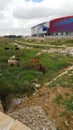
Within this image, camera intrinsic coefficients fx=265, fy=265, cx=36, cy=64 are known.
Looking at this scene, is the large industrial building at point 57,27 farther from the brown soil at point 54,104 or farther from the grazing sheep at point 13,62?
the brown soil at point 54,104

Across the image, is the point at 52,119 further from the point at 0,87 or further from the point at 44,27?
the point at 44,27

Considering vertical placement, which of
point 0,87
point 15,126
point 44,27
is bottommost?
point 44,27

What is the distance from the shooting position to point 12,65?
40.9m

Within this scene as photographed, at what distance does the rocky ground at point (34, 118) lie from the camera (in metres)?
20.6

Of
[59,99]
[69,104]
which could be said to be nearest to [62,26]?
[59,99]

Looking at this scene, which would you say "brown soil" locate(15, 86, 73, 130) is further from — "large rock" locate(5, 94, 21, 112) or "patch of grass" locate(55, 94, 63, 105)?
"large rock" locate(5, 94, 21, 112)

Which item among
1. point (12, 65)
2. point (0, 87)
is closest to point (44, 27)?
point (12, 65)

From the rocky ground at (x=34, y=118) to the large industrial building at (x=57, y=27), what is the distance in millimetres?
94812

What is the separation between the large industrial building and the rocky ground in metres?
94.8

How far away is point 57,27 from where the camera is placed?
12631 cm

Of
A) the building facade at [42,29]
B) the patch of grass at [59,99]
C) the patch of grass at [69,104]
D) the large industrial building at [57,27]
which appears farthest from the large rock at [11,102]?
the building facade at [42,29]

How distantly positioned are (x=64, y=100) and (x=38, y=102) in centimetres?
250

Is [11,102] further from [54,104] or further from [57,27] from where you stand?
[57,27]

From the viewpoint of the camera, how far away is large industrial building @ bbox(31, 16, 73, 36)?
116 m
